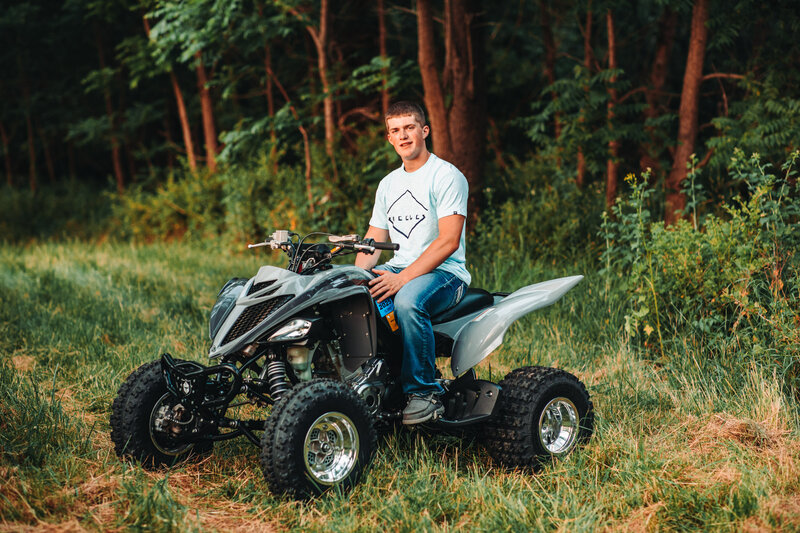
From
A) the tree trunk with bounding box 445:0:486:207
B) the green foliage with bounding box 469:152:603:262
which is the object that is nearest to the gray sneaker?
the green foliage with bounding box 469:152:603:262

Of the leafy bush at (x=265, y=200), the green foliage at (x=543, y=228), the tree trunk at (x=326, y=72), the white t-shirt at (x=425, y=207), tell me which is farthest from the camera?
the tree trunk at (x=326, y=72)

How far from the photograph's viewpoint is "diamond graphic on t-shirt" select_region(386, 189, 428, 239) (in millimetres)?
4184

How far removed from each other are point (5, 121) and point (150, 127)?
4.93 metres

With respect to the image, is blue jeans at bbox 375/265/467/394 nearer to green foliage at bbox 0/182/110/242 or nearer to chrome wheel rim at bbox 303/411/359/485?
chrome wheel rim at bbox 303/411/359/485

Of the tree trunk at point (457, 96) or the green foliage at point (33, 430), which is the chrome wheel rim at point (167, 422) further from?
the tree trunk at point (457, 96)

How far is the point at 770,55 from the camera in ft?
29.0

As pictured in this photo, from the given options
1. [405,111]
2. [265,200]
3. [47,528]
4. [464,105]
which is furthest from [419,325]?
[265,200]

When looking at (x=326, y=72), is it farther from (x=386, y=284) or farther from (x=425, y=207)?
(x=386, y=284)

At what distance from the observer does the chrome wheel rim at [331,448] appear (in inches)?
133

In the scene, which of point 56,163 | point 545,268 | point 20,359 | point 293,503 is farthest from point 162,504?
point 56,163

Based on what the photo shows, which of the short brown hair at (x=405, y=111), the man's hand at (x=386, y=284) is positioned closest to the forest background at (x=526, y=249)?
the man's hand at (x=386, y=284)

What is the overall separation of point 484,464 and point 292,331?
1478 mm

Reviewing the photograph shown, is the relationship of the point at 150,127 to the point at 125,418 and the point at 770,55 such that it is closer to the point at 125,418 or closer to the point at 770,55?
the point at 770,55

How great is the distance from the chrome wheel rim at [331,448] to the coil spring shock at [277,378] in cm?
31
